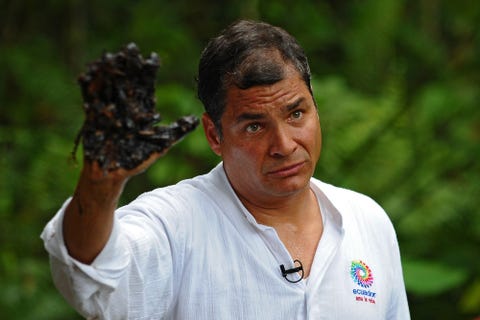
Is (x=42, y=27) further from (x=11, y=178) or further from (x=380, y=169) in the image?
(x=380, y=169)

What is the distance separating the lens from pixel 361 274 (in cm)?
268

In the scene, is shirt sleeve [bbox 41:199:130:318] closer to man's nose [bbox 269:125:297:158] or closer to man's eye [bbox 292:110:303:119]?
man's nose [bbox 269:125:297:158]

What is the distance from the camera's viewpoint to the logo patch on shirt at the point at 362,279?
2639 millimetres

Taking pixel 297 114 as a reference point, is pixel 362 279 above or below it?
below

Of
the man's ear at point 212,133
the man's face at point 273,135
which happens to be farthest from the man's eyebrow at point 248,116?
the man's ear at point 212,133

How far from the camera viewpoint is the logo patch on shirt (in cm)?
264

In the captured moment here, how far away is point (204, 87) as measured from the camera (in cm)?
264

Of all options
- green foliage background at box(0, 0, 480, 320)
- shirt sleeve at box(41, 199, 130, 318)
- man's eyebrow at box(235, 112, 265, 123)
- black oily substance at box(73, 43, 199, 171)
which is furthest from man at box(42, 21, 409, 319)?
green foliage background at box(0, 0, 480, 320)

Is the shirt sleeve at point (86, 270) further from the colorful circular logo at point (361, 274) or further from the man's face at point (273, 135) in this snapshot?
the colorful circular logo at point (361, 274)

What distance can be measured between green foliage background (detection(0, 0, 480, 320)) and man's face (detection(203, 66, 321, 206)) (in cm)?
276

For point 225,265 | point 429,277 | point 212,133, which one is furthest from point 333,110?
point 225,265

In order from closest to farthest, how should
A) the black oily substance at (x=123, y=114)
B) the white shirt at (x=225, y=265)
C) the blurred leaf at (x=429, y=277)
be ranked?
1. the black oily substance at (x=123, y=114)
2. the white shirt at (x=225, y=265)
3. the blurred leaf at (x=429, y=277)

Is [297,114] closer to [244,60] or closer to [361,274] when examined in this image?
[244,60]

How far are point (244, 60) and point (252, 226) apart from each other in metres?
0.46
